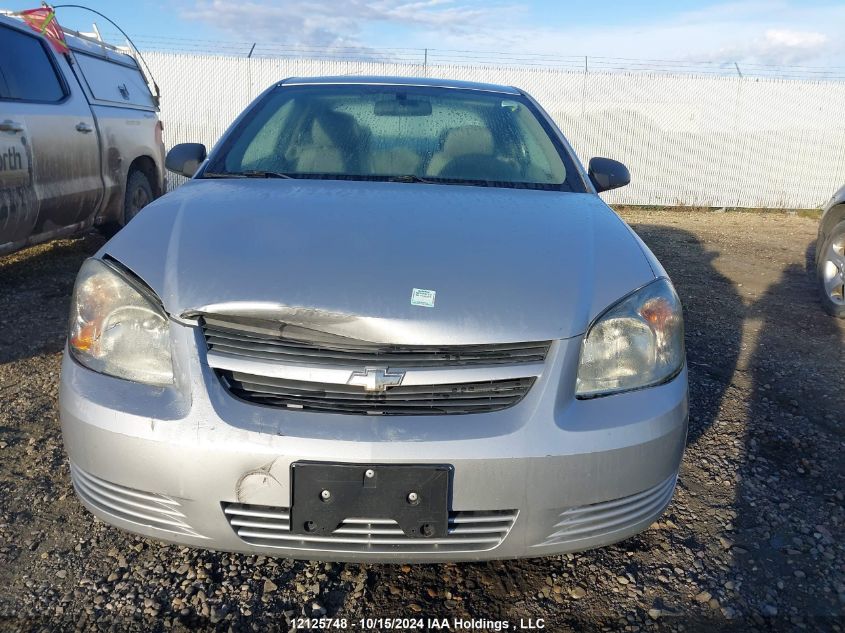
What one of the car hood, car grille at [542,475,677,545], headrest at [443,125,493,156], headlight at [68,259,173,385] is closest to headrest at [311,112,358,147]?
headrest at [443,125,493,156]

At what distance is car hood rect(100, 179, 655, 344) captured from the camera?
1594mm

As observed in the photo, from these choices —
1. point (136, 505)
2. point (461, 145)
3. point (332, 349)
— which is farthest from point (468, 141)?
point (136, 505)

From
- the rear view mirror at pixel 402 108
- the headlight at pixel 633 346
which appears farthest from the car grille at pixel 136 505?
the rear view mirror at pixel 402 108

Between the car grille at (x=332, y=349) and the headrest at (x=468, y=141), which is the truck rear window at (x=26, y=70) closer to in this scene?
the headrest at (x=468, y=141)

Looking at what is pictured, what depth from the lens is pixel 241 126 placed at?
2816 millimetres

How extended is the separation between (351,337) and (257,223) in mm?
609

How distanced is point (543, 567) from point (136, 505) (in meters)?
1.14

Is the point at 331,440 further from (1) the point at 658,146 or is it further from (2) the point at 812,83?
(2) the point at 812,83

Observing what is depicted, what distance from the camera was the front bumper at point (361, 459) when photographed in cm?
149

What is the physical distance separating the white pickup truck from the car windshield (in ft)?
6.22

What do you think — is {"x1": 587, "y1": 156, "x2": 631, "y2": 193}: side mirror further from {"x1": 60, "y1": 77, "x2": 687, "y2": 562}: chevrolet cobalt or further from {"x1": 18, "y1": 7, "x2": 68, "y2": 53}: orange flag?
{"x1": 18, "y1": 7, "x2": 68, "y2": 53}: orange flag

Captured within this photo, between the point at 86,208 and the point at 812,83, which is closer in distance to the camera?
the point at 86,208

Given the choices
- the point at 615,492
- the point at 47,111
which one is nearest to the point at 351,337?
the point at 615,492

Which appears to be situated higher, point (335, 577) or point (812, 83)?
point (812, 83)
